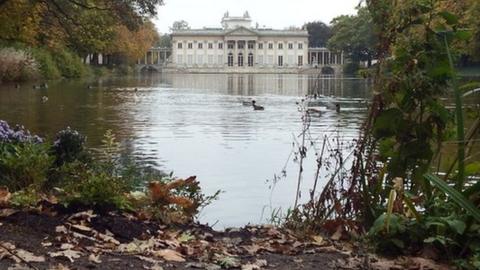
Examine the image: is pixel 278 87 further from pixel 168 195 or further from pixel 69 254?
pixel 69 254

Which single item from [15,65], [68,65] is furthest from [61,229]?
[68,65]

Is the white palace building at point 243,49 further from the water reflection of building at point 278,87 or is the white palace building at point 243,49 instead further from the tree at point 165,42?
the water reflection of building at point 278,87

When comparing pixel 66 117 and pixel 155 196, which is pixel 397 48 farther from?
pixel 66 117

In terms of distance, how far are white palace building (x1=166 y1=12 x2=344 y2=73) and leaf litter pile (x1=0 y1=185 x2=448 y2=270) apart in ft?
436

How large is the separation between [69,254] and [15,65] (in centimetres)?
3981

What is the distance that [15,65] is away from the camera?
4172 cm

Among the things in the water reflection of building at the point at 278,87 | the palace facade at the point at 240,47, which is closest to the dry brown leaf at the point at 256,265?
the water reflection of building at the point at 278,87

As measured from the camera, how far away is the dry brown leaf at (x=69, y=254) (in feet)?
13.1

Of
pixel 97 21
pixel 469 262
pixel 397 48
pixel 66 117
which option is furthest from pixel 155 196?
pixel 97 21

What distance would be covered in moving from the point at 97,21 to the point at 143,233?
18.8 meters

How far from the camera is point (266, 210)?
8.21m

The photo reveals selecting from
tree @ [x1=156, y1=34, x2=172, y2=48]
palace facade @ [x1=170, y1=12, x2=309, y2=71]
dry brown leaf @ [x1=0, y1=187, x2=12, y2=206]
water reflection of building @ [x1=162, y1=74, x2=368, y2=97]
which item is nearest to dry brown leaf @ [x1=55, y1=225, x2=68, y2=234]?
dry brown leaf @ [x1=0, y1=187, x2=12, y2=206]

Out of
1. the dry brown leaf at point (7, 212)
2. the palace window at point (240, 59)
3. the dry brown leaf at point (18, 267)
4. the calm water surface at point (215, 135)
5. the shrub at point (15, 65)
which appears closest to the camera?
the dry brown leaf at point (18, 267)

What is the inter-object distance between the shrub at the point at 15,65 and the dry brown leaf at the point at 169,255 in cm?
3805
